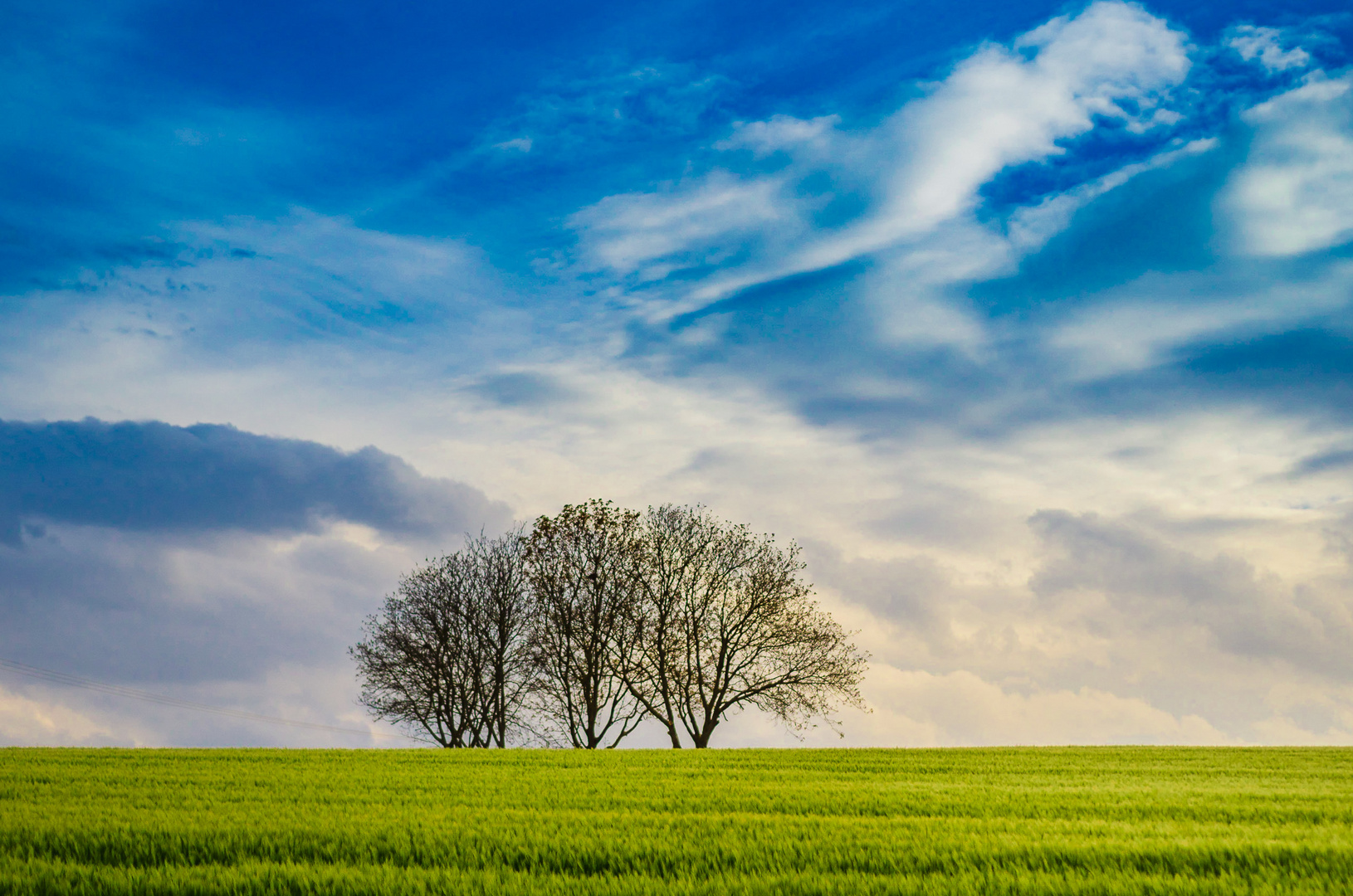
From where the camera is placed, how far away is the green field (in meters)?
6.91

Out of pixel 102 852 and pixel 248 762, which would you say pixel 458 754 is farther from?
pixel 102 852


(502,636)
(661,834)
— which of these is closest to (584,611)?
(502,636)

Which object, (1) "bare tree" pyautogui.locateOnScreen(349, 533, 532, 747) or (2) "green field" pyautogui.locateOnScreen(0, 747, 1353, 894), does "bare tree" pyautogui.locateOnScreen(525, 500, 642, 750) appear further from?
(2) "green field" pyautogui.locateOnScreen(0, 747, 1353, 894)

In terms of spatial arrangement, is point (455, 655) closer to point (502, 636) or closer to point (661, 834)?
point (502, 636)

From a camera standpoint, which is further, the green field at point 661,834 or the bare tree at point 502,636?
Answer: the bare tree at point 502,636

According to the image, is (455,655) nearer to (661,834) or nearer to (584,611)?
(584,611)

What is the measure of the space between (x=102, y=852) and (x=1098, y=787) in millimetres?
14024

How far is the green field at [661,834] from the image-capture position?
22.7ft

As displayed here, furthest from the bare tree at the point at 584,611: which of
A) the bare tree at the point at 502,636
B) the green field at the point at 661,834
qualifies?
the green field at the point at 661,834

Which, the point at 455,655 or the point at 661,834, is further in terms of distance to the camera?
the point at 455,655

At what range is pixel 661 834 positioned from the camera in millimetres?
8859

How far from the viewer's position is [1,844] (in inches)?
349

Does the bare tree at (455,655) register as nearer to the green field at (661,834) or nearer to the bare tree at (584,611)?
the bare tree at (584,611)

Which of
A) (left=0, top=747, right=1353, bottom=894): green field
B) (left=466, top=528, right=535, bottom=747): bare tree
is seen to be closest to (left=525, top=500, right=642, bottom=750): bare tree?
(left=466, top=528, right=535, bottom=747): bare tree
